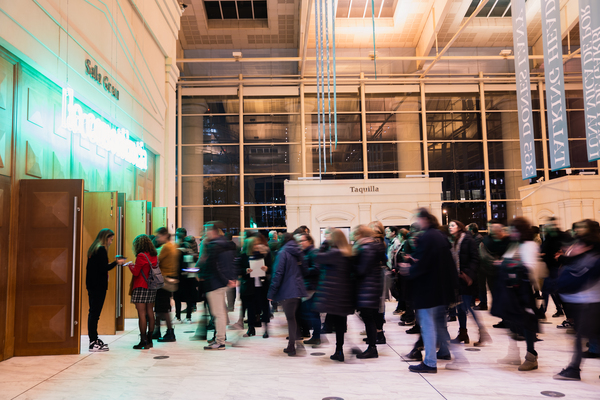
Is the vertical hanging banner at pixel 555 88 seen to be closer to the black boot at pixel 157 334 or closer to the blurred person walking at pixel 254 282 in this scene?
the blurred person walking at pixel 254 282

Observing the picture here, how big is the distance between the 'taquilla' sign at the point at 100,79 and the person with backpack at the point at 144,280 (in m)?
3.23

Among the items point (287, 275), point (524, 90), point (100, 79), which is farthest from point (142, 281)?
point (524, 90)

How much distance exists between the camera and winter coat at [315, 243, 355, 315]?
459 centimetres

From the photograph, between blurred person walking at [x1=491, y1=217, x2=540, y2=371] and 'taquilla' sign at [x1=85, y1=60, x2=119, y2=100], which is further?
'taquilla' sign at [x1=85, y1=60, x2=119, y2=100]

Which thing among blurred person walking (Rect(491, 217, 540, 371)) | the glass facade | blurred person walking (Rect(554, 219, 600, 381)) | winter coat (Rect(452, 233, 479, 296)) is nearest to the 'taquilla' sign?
winter coat (Rect(452, 233, 479, 296))

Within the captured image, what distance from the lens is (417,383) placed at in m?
3.97

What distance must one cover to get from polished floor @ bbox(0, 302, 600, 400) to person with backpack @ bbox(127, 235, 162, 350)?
1.39 ft

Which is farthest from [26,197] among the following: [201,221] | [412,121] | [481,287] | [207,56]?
[412,121]

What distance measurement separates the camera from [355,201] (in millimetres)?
14508

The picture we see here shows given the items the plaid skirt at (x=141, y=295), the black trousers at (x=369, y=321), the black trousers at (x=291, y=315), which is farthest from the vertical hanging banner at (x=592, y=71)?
the plaid skirt at (x=141, y=295)

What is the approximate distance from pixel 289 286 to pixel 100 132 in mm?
4210

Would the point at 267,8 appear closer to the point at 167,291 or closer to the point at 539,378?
the point at 167,291

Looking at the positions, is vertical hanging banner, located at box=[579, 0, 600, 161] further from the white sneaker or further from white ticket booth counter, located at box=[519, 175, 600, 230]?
the white sneaker

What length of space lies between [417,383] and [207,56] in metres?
17.7
